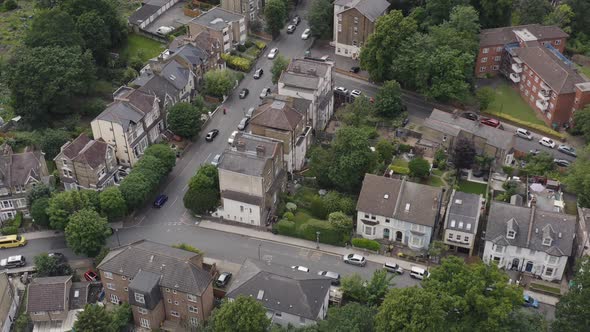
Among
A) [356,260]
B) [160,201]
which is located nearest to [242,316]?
[356,260]

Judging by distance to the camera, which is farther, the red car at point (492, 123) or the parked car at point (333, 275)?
the red car at point (492, 123)

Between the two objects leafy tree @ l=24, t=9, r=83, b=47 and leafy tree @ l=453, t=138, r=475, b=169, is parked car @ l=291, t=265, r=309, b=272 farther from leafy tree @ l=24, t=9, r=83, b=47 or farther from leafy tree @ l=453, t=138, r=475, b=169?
leafy tree @ l=24, t=9, r=83, b=47

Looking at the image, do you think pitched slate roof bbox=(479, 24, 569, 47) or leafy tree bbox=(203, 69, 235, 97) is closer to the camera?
leafy tree bbox=(203, 69, 235, 97)

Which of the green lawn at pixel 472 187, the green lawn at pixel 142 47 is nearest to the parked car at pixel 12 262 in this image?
the green lawn at pixel 142 47

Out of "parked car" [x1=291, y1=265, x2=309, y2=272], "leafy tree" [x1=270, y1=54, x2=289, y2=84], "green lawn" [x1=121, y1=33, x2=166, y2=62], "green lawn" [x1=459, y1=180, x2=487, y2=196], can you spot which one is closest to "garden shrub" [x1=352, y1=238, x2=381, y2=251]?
"parked car" [x1=291, y1=265, x2=309, y2=272]

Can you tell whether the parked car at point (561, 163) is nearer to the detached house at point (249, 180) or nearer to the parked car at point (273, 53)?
the detached house at point (249, 180)
